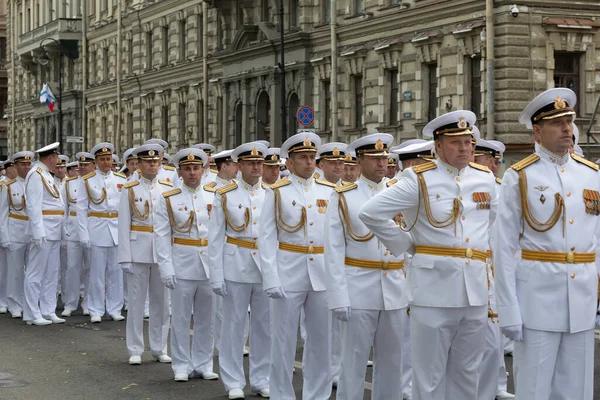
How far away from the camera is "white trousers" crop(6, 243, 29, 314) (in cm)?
1672

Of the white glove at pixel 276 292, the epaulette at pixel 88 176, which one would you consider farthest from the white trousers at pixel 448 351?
the epaulette at pixel 88 176

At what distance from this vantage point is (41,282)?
1574 cm

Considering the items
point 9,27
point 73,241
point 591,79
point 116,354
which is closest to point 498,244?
point 116,354

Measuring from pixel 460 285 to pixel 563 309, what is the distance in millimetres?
742

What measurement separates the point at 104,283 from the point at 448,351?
9.16 metres

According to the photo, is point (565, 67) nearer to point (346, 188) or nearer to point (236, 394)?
point (236, 394)

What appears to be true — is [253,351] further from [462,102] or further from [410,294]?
[462,102]

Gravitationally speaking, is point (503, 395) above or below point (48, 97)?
below

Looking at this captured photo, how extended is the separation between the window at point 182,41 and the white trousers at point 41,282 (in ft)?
109

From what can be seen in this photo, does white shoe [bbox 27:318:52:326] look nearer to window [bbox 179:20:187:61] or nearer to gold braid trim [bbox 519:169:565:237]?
gold braid trim [bbox 519:169:565:237]

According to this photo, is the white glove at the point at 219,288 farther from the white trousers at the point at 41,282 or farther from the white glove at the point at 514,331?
the white trousers at the point at 41,282

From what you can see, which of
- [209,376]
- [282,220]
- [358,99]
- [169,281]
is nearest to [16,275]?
[169,281]

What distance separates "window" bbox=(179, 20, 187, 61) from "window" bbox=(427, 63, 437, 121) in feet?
60.9

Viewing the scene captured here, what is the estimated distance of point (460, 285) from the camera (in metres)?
7.29
